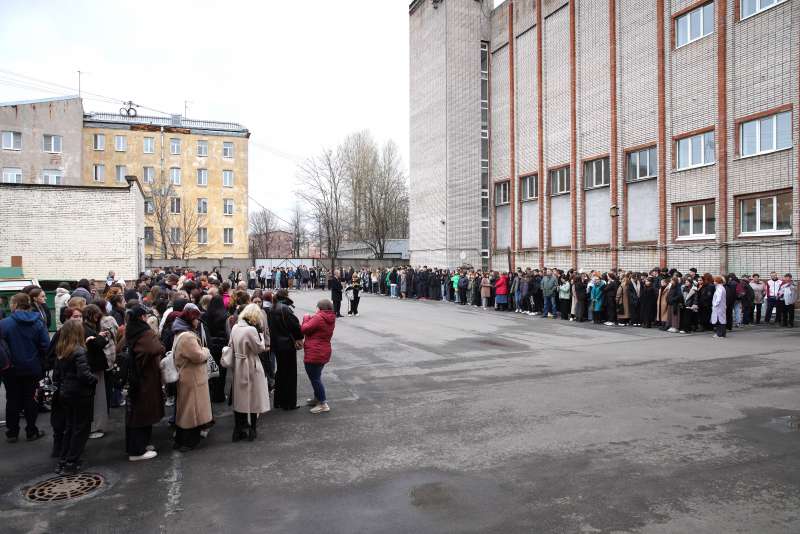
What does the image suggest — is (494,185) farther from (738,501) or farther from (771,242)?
(738,501)

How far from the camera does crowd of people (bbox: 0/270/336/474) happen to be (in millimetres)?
6281

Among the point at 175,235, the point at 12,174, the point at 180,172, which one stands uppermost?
the point at 180,172

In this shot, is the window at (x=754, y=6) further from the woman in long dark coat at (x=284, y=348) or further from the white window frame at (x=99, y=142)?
the white window frame at (x=99, y=142)

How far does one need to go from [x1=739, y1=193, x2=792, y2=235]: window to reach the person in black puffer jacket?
21.2 metres

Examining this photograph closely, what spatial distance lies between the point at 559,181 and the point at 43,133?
42757 mm

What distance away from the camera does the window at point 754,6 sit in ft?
64.9

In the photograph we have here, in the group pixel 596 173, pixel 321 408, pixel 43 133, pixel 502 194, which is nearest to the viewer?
pixel 321 408

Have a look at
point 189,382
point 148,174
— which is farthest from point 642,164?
point 148,174

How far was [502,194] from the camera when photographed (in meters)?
35.1

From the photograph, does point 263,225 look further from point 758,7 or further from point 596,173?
point 758,7

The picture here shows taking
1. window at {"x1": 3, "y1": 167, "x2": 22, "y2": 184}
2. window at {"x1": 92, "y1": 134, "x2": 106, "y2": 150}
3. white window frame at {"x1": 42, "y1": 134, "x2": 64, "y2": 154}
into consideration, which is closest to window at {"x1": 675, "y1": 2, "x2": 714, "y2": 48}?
white window frame at {"x1": 42, "y1": 134, "x2": 64, "y2": 154}

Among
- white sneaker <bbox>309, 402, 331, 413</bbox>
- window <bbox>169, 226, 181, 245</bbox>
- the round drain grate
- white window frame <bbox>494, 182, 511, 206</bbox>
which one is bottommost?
the round drain grate

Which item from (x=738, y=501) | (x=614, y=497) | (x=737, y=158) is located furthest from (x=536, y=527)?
(x=737, y=158)

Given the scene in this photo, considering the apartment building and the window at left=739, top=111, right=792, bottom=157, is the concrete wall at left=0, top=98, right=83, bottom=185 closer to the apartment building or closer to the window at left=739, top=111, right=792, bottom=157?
the apartment building
